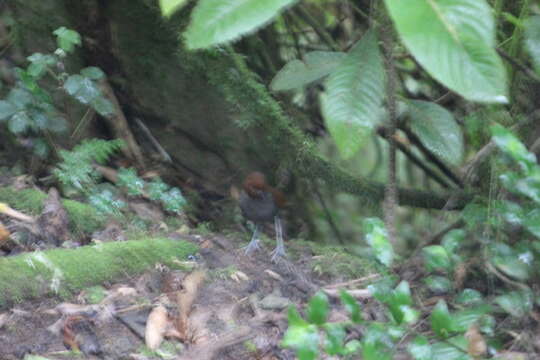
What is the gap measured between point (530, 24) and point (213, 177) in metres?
2.55

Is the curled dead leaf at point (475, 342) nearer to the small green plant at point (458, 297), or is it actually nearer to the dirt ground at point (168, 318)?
the small green plant at point (458, 297)

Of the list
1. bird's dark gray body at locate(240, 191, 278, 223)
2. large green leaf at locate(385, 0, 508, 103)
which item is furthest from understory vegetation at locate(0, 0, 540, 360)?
bird's dark gray body at locate(240, 191, 278, 223)

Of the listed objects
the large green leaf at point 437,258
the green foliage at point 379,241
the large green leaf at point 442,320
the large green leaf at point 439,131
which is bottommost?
the large green leaf at point 442,320

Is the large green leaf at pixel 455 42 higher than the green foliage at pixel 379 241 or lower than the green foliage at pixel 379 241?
higher

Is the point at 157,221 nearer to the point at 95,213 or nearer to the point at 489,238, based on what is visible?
the point at 95,213

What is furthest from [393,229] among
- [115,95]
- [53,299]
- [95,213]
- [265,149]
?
[115,95]

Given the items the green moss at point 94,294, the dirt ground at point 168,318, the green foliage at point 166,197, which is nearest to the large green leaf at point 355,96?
the dirt ground at point 168,318

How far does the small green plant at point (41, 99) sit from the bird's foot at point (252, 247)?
1.04 m

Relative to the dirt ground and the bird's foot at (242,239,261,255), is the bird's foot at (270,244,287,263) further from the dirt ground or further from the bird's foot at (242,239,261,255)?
the dirt ground

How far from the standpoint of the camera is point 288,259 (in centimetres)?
321

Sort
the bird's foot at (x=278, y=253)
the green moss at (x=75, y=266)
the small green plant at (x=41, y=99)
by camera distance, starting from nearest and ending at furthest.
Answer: the green moss at (x=75, y=266), the bird's foot at (x=278, y=253), the small green plant at (x=41, y=99)

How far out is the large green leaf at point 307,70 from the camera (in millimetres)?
2145

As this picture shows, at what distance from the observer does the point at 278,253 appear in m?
3.33

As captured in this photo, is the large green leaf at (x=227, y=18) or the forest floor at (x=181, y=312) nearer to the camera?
the large green leaf at (x=227, y=18)
